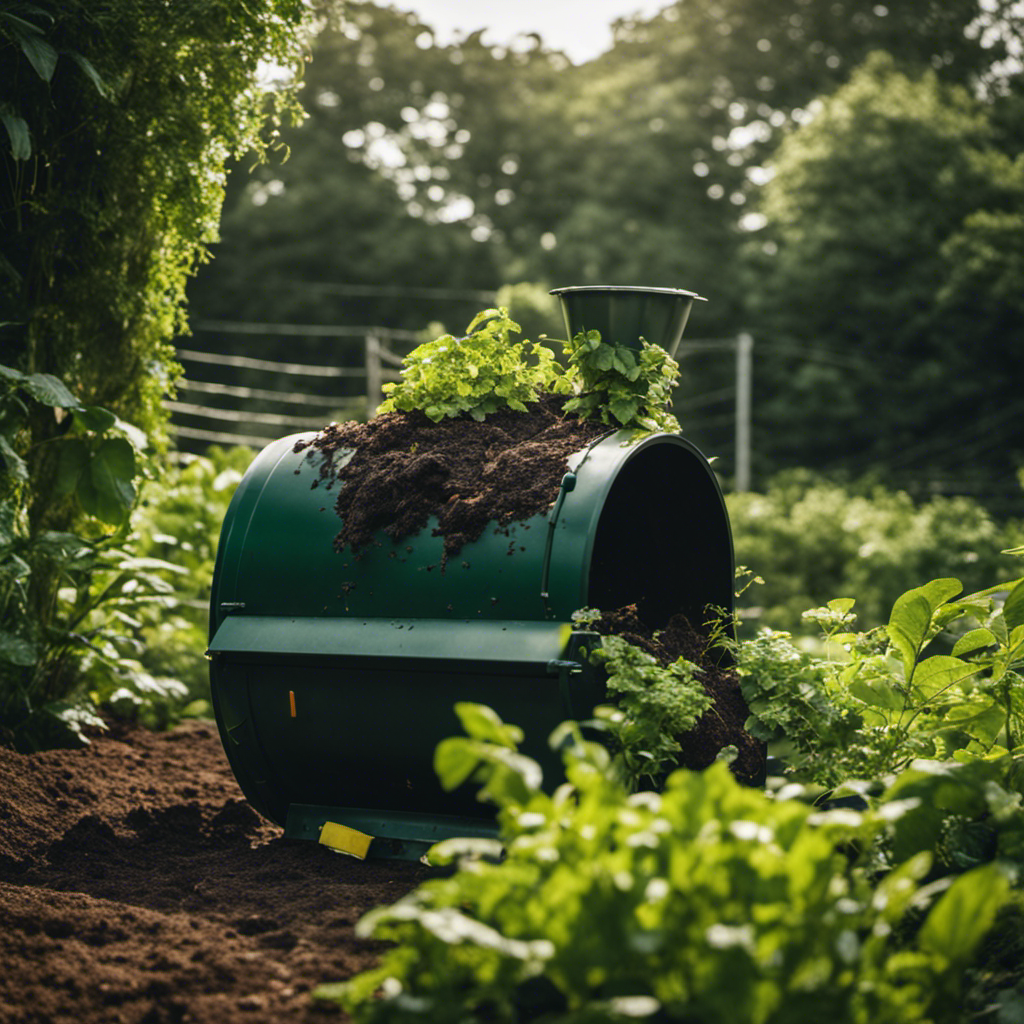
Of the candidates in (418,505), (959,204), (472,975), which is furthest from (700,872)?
(959,204)

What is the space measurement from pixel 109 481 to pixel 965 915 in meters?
→ 3.54

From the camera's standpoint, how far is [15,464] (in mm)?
3766

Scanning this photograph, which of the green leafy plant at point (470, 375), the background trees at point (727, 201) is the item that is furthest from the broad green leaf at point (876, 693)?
the background trees at point (727, 201)

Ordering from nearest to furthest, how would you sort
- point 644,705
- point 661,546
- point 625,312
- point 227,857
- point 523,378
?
point 644,705 < point 227,857 < point 625,312 < point 523,378 < point 661,546

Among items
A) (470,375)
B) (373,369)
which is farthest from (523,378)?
(373,369)

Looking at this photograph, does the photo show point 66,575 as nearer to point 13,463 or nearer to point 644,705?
point 13,463

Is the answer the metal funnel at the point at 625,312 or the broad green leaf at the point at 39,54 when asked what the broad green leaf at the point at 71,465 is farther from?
the metal funnel at the point at 625,312

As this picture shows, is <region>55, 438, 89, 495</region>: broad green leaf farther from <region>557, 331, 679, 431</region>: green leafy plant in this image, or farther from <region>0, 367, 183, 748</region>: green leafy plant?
<region>557, 331, 679, 431</region>: green leafy plant

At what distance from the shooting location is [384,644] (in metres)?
3.00

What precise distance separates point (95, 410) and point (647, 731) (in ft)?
8.33

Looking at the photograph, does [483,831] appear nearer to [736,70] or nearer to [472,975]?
[472,975]

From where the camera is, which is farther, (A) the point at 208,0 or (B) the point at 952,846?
(A) the point at 208,0

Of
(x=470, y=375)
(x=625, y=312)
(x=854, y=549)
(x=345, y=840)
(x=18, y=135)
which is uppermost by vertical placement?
(x=18, y=135)

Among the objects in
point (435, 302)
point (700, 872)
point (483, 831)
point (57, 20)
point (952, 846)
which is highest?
point (435, 302)
